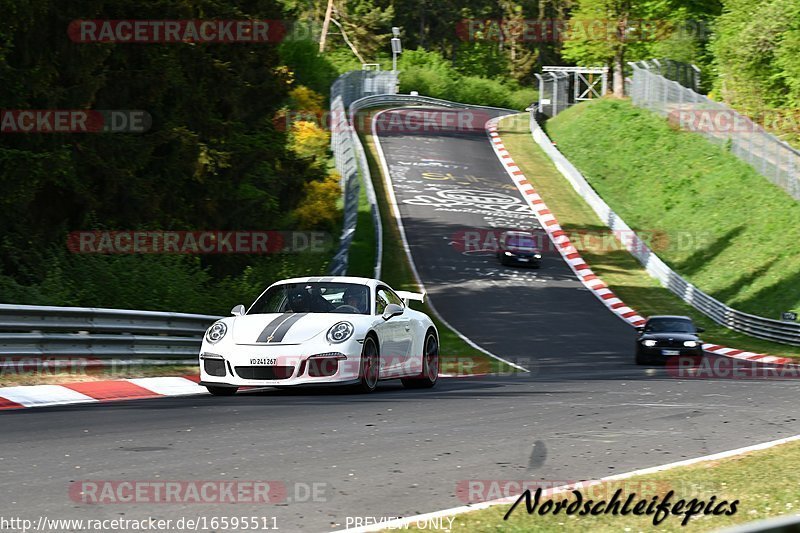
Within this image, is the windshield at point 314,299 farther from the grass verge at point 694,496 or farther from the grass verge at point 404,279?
the grass verge at point 404,279

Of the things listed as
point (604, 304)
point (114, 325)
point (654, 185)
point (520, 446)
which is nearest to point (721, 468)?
point (520, 446)

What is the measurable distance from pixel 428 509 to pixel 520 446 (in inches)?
104

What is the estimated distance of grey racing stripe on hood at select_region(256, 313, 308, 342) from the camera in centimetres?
1268

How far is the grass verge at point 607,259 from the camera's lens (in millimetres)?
31578

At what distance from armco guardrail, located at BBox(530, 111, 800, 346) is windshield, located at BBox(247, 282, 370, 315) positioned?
18491 millimetres

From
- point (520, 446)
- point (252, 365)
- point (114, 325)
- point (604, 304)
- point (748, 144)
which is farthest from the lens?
point (748, 144)

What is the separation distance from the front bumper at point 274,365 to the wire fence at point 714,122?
31.9 metres

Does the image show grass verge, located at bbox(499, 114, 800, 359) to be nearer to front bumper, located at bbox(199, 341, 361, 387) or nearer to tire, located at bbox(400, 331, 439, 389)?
tire, located at bbox(400, 331, 439, 389)

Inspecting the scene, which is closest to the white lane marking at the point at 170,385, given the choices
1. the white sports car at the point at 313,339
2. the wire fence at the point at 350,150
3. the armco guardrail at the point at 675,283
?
the white sports car at the point at 313,339

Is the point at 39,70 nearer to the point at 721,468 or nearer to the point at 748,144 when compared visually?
the point at 721,468

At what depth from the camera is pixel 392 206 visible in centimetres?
5003

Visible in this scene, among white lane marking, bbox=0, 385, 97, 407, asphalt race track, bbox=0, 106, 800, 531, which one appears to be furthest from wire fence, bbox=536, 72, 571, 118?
white lane marking, bbox=0, 385, 97, 407

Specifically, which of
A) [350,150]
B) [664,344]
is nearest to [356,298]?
[664,344]

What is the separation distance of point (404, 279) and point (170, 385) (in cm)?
2357
